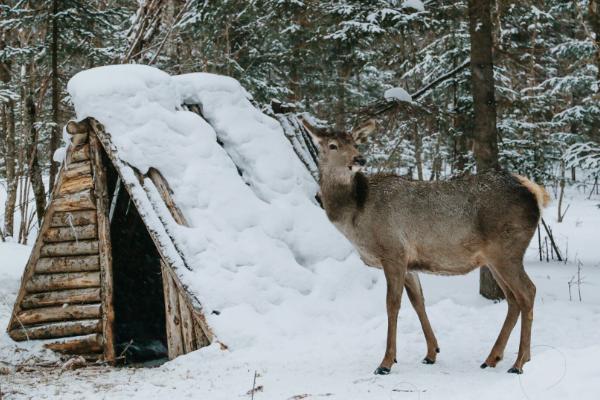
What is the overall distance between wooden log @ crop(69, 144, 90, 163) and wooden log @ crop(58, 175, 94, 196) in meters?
0.26

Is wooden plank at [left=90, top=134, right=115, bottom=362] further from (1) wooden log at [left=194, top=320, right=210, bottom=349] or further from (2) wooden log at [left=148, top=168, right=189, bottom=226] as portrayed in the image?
(1) wooden log at [left=194, top=320, right=210, bottom=349]

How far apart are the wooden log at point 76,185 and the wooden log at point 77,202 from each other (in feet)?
0.22

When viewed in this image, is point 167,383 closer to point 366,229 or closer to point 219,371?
point 219,371

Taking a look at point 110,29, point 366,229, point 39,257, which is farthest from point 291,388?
point 110,29

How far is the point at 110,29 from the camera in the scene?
13.4 meters

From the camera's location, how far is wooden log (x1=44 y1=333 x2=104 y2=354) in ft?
23.6

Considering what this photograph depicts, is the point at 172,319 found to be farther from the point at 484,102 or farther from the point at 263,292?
the point at 484,102

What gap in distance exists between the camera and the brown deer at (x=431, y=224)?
5.81m

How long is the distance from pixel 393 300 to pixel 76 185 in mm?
4390

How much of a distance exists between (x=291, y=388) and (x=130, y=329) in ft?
15.3

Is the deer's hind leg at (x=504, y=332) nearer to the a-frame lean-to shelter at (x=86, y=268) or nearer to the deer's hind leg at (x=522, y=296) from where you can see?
the deer's hind leg at (x=522, y=296)

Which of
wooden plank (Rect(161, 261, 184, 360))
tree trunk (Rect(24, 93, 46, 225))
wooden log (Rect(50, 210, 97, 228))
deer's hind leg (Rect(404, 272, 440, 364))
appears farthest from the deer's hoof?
tree trunk (Rect(24, 93, 46, 225))

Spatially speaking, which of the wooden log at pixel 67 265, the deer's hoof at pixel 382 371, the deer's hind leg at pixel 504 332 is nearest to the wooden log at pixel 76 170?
the wooden log at pixel 67 265

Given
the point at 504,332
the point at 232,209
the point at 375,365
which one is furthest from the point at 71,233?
the point at 504,332
